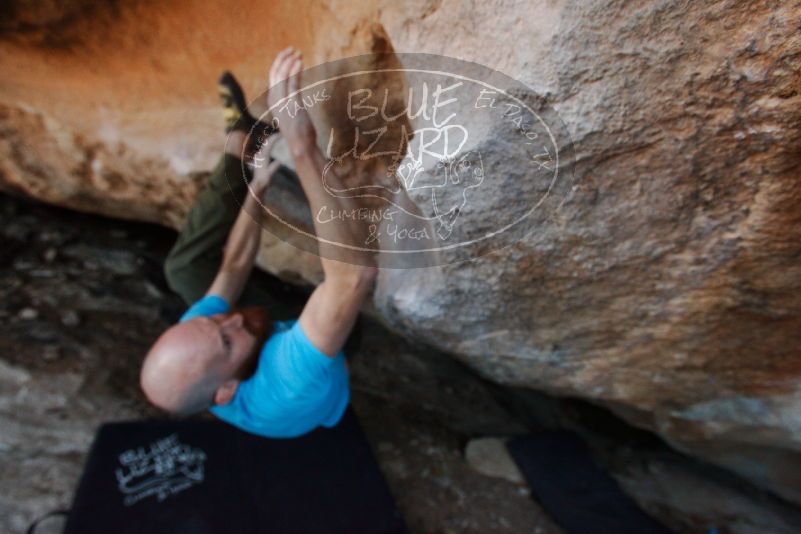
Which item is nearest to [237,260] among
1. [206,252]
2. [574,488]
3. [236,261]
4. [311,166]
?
[236,261]

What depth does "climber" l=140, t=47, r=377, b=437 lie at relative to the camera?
732mm

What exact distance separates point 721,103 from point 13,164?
1.57 m

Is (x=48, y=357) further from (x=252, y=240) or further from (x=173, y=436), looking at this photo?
(x=252, y=240)

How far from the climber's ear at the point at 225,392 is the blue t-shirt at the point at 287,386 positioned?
0.9 inches

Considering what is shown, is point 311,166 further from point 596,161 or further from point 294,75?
point 596,161

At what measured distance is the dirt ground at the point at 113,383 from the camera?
1.27m

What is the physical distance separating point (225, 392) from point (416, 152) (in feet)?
2.42

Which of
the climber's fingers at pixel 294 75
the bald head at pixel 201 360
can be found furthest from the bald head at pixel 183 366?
the climber's fingers at pixel 294 75

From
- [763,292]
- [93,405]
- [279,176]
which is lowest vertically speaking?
[93,405]

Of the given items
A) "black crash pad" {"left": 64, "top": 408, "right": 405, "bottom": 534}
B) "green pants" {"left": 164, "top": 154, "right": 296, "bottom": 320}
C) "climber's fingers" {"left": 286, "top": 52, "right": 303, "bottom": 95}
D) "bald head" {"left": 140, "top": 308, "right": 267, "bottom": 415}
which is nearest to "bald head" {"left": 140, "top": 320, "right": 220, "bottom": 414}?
"bald head" {"left": 140, "top": 308, "right": 267, "bottom": 415}

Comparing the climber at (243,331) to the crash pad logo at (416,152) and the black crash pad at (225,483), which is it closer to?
the crash pad logo at (416,152)

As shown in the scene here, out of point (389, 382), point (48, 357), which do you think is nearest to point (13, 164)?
point (48, 357)

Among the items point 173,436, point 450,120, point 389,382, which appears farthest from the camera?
point 389,382

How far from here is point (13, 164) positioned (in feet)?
4.53
